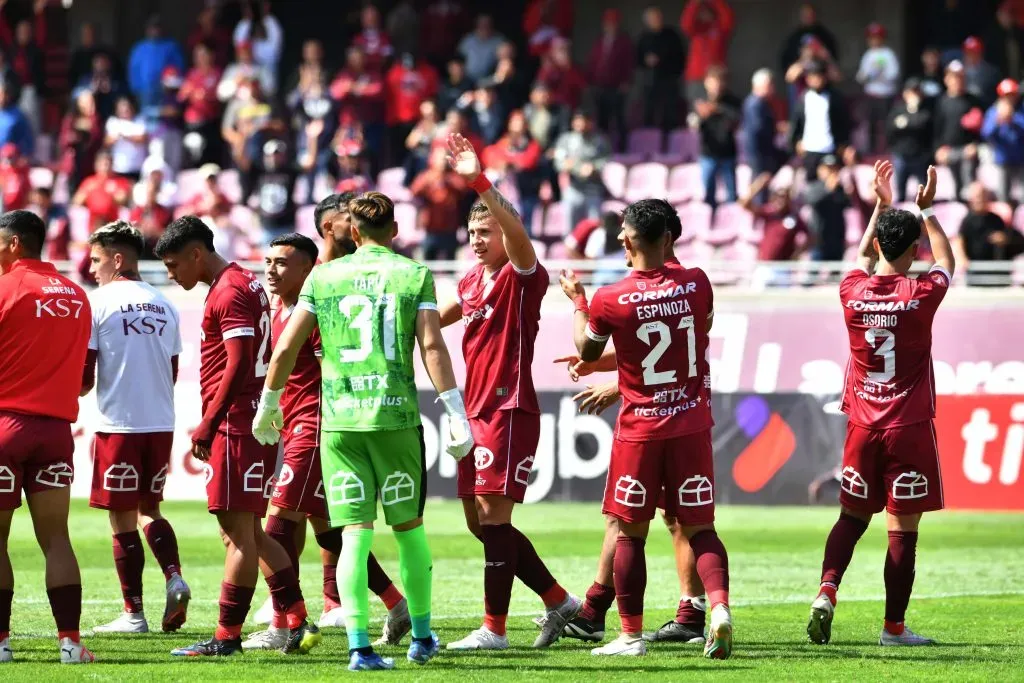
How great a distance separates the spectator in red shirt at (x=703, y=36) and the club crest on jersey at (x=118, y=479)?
16362mm

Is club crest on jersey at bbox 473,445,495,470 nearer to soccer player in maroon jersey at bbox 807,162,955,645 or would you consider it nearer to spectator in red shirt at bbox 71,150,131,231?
soccer player in maroon jersey at bbox 807,162,955,645

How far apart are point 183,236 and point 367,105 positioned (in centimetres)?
1605

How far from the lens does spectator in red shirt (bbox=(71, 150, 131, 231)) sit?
2347cm

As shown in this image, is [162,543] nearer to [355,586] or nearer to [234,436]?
[234,436]

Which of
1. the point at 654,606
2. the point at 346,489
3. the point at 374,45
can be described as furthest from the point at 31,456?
the point at 374,45

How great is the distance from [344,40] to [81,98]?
5087 millimetres

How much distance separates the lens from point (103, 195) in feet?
77.4

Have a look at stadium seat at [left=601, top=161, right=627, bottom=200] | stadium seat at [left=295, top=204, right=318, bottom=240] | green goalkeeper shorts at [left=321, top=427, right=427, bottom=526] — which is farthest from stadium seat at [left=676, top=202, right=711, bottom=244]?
green goalkeeper shorts at [left=321, top=427, right=427, bottom=526]

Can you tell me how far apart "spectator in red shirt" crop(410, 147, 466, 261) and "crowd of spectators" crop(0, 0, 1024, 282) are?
32 millimetres

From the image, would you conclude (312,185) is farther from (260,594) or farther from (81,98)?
(260,594)

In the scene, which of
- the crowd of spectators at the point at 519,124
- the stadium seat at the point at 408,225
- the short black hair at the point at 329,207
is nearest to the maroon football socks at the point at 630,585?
the short black hair at the point at 329,207

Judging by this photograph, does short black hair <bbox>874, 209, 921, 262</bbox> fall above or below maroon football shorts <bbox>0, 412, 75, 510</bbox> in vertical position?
above

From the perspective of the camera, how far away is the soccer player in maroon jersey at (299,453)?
9.30 m

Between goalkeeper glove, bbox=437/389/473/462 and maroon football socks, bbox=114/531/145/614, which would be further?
maroon football socks, bbox=114/531/145/614
